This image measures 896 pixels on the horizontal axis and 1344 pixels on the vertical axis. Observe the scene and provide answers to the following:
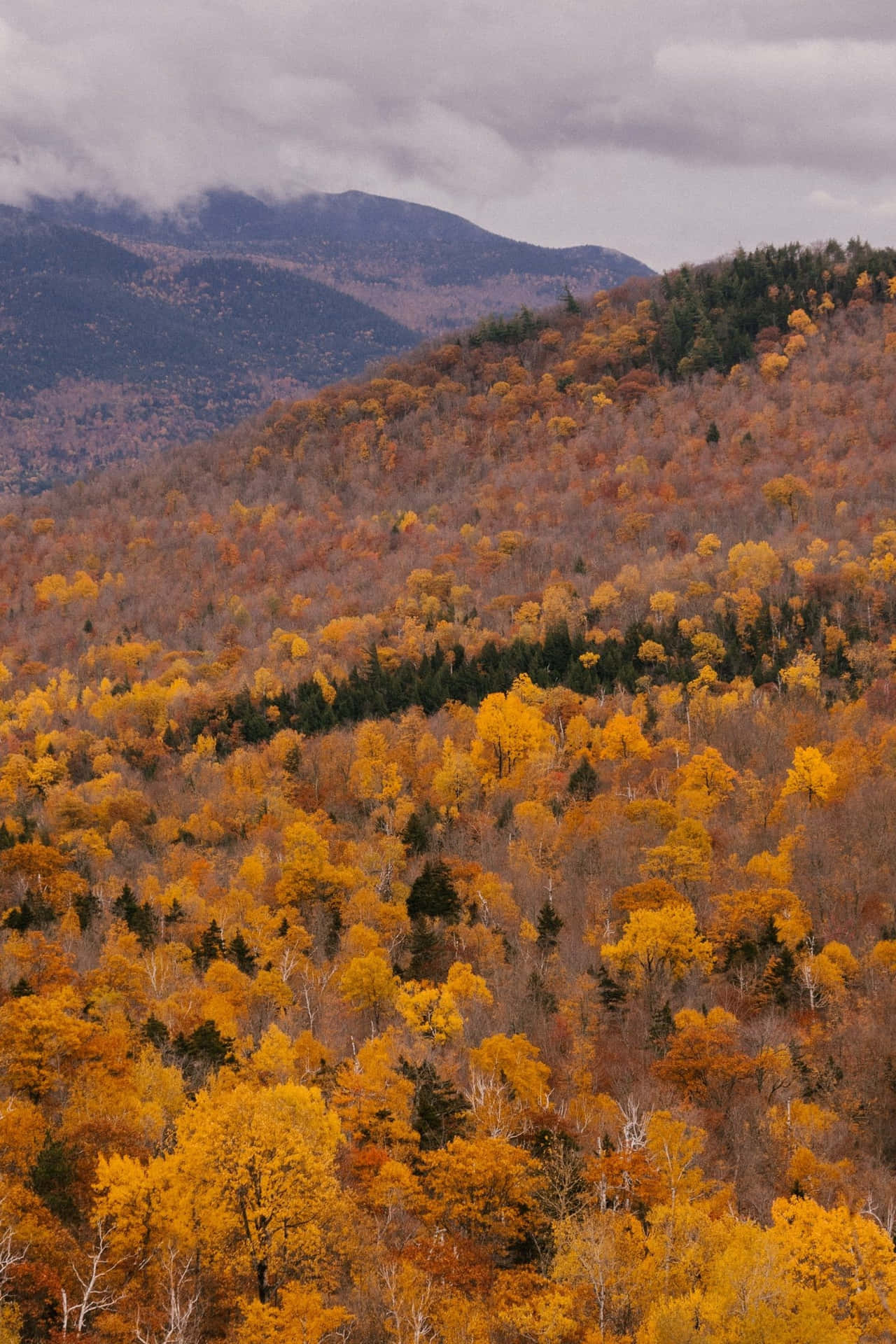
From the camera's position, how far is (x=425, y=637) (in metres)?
148

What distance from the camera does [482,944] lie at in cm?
7681

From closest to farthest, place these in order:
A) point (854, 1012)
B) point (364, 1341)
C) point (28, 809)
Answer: point (364, 1341) < point (854, 1012) < point (28, 809)

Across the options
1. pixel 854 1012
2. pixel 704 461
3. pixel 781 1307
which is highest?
pixel 704 461

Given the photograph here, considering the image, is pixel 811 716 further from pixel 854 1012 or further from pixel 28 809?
pixel 28 809

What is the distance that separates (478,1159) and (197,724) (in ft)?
332

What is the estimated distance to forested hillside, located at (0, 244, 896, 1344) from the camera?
121ft

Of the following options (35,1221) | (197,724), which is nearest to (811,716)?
(197,724)

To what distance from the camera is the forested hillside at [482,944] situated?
3675 centimetres

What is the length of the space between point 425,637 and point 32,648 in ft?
248

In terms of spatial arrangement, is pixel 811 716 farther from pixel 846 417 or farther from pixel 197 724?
pixel 846 417

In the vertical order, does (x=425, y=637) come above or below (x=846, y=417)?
below

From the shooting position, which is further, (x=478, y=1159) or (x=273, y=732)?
(x=273, y=732)

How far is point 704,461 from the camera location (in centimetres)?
19412

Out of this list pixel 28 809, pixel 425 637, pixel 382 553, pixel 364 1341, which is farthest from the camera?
pixel 382 553
